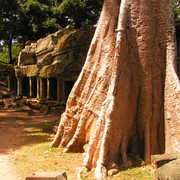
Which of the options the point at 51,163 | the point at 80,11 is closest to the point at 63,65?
the point at 51,163

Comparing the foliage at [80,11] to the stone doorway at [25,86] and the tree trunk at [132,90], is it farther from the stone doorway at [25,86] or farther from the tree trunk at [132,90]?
the tree trunk at [132,90]

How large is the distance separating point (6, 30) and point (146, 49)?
24.6 m

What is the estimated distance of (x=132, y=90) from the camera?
5031 mm

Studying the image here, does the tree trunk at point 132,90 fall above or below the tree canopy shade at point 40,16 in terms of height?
below

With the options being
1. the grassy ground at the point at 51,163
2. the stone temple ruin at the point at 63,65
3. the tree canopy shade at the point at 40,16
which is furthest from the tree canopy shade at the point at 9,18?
the grassy ground at the point at 51,163

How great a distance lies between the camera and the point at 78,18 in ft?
90.3

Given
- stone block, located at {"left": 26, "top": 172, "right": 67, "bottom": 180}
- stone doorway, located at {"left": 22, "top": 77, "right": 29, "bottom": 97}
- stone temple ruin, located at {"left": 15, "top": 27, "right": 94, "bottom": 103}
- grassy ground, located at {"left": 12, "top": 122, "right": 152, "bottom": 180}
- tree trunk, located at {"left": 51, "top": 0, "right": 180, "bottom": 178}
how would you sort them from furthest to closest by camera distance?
stone doorway, located at {"left": 22, "top": 77, "right": 29, "bottom": 97} < stone temple ruin, located at {"left": 15, "top": 27, "right": 94, "bottom": 103} < tree trunk, located at {"left": 51, "top": 0, "right": 180, "bottom": 178} < grassy ground, located at {"left": 12, "top": 122, "right": 152, "bottom": 180} < stone block, located at {"left": 26, "top": 172, "right": 67, "bottom": 180}

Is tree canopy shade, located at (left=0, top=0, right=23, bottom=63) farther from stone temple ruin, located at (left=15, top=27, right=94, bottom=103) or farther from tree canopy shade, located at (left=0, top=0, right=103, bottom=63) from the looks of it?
stone temple ruin, located at (left=15, top=27, right=94, bottom=103)

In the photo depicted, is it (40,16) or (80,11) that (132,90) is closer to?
(80,11)

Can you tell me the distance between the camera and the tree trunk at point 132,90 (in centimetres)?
449

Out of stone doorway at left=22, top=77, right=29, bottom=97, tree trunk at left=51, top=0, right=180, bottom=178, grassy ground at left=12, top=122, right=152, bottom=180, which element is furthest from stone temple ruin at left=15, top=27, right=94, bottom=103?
tree trunk at left=51, top=0, right=180, bottom=178

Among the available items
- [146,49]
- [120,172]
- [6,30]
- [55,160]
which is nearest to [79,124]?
[55,160]

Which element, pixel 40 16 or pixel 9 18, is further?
pixel 40 16

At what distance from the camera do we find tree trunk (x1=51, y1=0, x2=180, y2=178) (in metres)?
4.49
